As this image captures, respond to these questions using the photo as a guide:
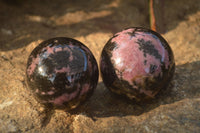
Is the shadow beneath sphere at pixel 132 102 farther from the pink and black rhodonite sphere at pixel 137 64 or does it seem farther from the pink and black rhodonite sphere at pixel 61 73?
the pink and black rhodonite sphere at pixel 61 73

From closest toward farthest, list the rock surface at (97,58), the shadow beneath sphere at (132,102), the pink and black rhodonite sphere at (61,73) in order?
the pink and black rhodonite sphere at (61,73)
the rock surface at (97,58)
the shadow beneath sphere at (132,102)

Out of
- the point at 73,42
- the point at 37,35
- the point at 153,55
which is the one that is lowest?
the point at 153,55

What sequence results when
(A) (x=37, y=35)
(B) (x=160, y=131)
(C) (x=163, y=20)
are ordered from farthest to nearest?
(C) (x=163, y=20)
(A) (x=37, y=35)
(B) (x=160, y=131)

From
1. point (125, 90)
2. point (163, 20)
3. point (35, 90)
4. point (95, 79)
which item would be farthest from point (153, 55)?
point (163, 20)

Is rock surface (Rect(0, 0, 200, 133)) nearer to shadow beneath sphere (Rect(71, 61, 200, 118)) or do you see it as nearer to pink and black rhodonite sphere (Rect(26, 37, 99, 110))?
shadow beneath sphere (Rect(71, 61, 200, 118))

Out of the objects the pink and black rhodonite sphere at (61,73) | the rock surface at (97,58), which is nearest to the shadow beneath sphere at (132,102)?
the rock surface at (97,58)

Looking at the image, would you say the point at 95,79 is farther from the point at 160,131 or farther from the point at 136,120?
the point at 160,131

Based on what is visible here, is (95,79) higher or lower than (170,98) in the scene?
higher
